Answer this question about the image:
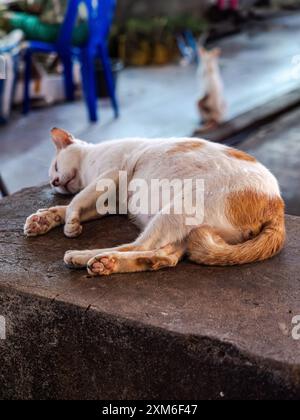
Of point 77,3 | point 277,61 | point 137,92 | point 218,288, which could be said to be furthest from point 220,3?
point 218,288

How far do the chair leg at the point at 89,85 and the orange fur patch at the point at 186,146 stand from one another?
13.6 ft

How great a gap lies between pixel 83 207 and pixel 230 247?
2.32ft

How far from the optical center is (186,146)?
8.47 feet

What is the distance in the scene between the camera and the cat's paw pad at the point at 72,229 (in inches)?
101

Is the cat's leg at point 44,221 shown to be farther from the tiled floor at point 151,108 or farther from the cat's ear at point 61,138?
the tiled floor at point 151,108

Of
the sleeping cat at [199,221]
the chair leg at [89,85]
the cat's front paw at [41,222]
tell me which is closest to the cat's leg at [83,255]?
the sleeping cat at [199,221]

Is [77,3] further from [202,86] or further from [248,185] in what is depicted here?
[248,185]

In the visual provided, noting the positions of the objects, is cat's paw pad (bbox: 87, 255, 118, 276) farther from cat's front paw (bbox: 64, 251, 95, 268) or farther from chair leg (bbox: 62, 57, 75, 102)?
chair leg (bbox: 62, 57, 75, 102)

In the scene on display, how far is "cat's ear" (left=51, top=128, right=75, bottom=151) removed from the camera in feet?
9.67

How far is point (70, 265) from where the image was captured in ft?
7.51

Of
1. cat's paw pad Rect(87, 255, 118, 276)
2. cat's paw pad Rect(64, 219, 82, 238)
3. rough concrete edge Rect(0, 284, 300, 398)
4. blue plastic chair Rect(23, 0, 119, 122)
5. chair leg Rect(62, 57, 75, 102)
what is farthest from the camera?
chair leg Rect(62, 57, 75, 102)

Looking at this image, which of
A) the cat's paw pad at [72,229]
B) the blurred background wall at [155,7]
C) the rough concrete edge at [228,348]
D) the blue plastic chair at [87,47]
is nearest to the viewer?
the rough concrete edge at [228,348]

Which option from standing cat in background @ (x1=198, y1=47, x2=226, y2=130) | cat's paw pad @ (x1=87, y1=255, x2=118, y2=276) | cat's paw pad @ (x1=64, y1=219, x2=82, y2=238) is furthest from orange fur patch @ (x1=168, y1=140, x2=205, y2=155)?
standing cat in background @ (x1=198, y1=47, x2=226, y2=130)

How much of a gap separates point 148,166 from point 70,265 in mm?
572
